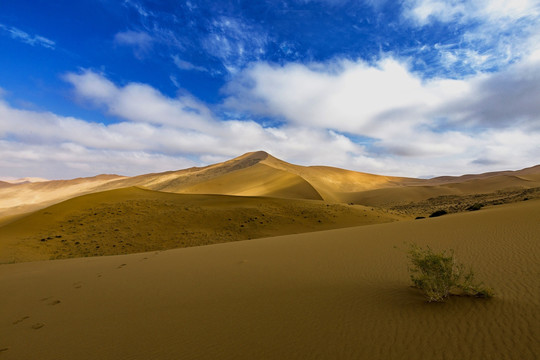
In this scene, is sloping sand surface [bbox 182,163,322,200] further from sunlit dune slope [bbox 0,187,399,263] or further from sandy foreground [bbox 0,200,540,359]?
sandy foreground [bbox 0,200,540,359]

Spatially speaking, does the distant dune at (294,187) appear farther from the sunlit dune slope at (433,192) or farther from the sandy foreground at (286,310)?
the sandy foreground at (286,310)

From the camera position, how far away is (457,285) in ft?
13.6

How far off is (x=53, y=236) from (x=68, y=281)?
13357 millimetres

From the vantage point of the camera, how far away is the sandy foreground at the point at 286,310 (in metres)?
3.27

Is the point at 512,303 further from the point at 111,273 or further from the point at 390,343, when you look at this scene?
the point at 111,273

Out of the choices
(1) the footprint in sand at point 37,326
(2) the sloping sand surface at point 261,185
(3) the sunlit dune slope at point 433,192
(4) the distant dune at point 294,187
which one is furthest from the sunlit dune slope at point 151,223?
(3) the sunlit dune slope at point 433,192

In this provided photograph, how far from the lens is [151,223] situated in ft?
67.5

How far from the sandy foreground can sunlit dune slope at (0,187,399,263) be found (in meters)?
8.96

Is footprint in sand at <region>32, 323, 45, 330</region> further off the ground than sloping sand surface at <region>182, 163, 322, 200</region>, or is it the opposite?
sloping sand surface at <region>182, 163, 322, 200</region>

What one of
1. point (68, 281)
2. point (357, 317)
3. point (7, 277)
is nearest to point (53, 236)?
point (7, 277)

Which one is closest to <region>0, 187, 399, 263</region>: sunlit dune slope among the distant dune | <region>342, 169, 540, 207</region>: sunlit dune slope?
the distant dune

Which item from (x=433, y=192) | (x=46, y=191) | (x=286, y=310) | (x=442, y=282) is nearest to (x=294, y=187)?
(x=433, y=192)

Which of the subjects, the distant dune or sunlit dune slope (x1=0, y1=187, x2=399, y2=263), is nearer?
sunlit dune slope (x1=0, y1=187, x2=399, y2=263)

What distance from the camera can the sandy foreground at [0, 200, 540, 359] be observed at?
3271mm
